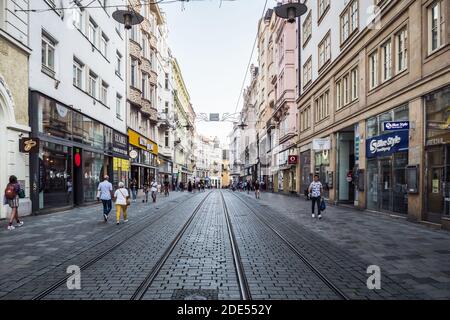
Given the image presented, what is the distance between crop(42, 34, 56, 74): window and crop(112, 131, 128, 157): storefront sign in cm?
1057

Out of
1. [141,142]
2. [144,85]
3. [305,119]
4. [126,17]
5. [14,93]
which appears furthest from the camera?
[144,85]

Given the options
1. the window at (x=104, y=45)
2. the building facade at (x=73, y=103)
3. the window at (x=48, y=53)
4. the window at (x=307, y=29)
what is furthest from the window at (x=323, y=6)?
the window at (x=48, y=53)

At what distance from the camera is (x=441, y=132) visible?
12109 millimetres

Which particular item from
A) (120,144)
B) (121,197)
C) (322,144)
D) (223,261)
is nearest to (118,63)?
(120,144)

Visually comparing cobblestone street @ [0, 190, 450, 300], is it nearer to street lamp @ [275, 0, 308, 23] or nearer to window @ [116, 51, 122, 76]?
A: street lamp @ [275, 0, 308, 23]

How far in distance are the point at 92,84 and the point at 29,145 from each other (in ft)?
34.3

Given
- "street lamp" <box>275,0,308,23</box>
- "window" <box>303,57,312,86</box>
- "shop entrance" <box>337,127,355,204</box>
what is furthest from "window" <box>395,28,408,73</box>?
"window" <box>303,57,312,86</box>

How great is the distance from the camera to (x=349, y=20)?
2094 centimetres

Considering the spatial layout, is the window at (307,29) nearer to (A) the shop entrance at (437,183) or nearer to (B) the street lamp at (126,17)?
(A) the shop entrance at (437,183)

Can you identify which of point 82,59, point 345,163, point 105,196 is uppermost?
point 82,59

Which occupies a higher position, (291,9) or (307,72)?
(307,72)

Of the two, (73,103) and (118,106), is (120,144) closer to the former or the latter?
(118,106)

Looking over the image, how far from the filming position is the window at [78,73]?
68.6 ft

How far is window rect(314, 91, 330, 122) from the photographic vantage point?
2602cm
